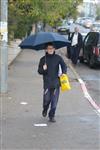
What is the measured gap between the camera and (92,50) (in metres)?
21.6

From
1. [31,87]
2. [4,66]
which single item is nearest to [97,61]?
[31,87]

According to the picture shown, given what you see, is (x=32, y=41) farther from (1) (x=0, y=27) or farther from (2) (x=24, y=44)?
(1) (x=0, y=27)

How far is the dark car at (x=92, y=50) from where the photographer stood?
21.0 m

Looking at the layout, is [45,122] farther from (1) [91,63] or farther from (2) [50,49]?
(1) [91,63]

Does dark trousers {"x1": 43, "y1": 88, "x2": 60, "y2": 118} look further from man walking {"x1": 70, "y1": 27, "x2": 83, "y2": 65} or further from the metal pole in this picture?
man walking {"x1": 70, "y1": 27, "x2": 83, "y2": 65}

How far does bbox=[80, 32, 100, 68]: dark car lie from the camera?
21.0 metres

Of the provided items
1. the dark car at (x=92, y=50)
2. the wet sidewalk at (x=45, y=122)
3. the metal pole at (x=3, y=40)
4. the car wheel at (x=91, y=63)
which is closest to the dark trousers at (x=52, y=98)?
the wet sidewalk at (x=45, y=122)

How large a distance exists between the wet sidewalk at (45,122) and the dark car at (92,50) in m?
6.91

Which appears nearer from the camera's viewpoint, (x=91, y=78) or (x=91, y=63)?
(x=91, y=78)

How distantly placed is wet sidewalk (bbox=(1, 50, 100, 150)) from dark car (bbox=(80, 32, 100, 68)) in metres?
6.91

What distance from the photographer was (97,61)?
20.8 meters

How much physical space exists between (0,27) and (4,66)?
98 centimetres

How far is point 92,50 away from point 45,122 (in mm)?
12356

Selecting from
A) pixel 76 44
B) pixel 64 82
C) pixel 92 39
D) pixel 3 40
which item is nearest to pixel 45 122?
pixel 64 82
